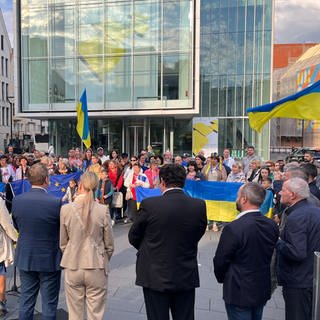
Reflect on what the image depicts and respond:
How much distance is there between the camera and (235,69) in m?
25.4

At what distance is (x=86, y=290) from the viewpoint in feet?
11.0

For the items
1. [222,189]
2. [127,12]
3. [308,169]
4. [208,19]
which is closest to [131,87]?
[127,12]

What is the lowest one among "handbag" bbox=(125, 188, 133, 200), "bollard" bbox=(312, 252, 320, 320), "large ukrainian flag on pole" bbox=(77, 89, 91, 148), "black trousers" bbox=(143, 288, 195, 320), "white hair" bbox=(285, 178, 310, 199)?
"handbag" bbox=(125, 188, 133, 200)

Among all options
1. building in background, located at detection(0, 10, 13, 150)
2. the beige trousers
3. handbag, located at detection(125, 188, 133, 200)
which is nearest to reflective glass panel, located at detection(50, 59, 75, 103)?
handbag, located at detection(125, 188, 133, 200)

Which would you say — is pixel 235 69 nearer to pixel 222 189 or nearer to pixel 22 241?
pixel 222 189

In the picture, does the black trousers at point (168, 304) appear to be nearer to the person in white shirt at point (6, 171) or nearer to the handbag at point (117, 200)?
the handbag at point (117, 200)

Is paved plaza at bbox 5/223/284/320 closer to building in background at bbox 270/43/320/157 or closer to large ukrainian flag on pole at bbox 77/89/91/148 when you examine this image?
large ukrainian flag on pole at bbox 77/89/91/148

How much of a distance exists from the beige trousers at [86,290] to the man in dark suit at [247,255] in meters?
1.16

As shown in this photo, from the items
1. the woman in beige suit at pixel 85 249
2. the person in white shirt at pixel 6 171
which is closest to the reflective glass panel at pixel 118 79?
the person in white shirt at pixel 6 171

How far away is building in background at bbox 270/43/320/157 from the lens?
189 ft

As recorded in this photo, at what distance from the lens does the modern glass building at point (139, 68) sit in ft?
69.1

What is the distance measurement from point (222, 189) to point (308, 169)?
338 centimetres

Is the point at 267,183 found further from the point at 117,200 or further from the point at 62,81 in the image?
the point at 62,81

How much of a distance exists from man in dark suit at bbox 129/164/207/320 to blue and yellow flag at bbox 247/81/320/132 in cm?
343
